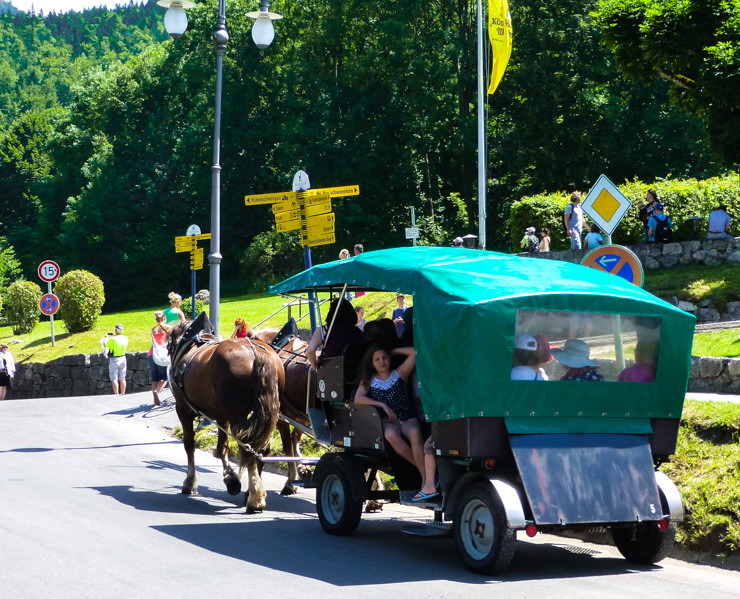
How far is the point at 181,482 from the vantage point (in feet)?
45.2

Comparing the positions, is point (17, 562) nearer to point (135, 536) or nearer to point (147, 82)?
point (135, 536)

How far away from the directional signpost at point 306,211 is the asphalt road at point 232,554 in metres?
3.83

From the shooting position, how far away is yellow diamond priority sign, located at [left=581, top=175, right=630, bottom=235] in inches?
475

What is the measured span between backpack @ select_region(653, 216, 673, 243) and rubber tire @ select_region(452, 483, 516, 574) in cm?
1713

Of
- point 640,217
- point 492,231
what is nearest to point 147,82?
point 492,231

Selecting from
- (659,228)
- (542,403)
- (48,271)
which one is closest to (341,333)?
(542,403)

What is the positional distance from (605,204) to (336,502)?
4.95 metres

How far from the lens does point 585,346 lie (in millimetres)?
8477

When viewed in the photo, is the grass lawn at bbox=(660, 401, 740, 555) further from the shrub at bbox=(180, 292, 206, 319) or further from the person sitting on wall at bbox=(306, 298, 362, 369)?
the shrub at bbox=(180, 292, 206, 319)

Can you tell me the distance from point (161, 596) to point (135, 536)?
2.51 metres

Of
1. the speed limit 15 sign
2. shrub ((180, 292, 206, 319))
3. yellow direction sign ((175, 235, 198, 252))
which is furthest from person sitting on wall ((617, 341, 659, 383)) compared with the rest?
the speed limit 15 sign

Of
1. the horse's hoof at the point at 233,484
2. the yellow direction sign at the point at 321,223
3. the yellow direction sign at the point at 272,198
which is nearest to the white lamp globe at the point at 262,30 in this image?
the yellow direction sign at the point at 272,198

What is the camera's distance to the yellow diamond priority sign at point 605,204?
475 inches

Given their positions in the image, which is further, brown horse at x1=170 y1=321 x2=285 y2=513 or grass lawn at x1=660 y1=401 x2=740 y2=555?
brown horse at x1=170 y1=321 x2=285 y2=513
